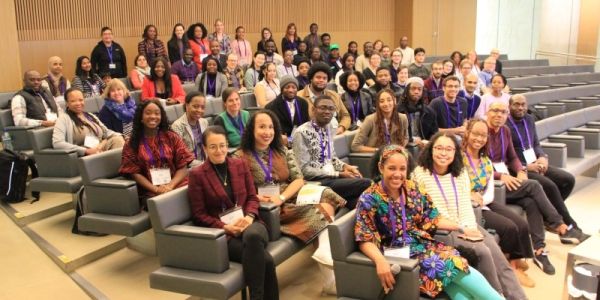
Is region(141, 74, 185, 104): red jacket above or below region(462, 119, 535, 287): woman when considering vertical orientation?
above

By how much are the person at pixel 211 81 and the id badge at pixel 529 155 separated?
3486 mm

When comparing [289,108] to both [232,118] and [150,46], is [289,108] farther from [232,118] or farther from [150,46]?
[150,46]

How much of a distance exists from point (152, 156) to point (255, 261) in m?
1.29

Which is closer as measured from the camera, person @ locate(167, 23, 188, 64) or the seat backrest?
the seat backrest

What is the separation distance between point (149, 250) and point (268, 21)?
24.3 feet

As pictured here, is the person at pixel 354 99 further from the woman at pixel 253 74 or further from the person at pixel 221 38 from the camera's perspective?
the person at pixel 221 38

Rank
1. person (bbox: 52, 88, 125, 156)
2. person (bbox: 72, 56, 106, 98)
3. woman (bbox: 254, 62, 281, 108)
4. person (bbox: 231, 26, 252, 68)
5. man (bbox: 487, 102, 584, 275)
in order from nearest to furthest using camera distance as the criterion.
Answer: man (bbox: 487, 102, 584, 275) → person (bbox: 52, 88, 125, 156) → woman (bbox: 254, 62, 281, 108) → person (bbox: 72, 56, 106, 98) → person (bbox: 231, 26, 252, 68)

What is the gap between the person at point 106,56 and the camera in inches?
274

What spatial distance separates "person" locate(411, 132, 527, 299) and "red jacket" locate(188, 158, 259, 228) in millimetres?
1047

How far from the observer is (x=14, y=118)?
5.01 metres

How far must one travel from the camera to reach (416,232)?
268cm

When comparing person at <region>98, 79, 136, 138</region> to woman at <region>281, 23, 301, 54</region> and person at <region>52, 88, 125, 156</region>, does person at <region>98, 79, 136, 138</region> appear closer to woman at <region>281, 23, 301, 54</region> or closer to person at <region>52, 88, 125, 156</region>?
person at <region>52, 88, 125, 156</region>

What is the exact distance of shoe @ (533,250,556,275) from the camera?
3681 millimetres

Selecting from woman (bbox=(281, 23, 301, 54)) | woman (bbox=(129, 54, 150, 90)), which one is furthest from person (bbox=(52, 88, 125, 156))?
woman (bbox=(281, 23, 301, 54))
